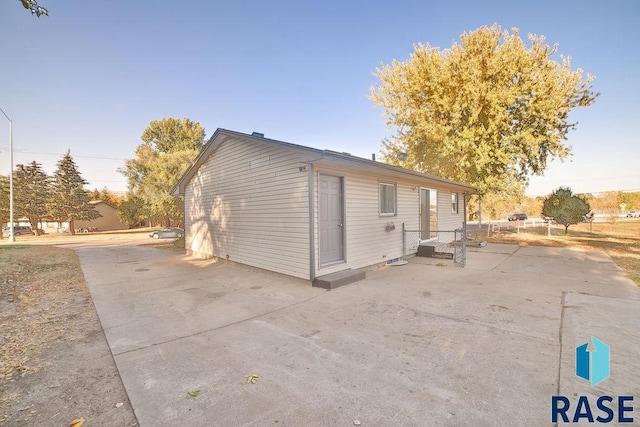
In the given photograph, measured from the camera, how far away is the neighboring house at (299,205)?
6590 mm

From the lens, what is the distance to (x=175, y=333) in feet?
13.0

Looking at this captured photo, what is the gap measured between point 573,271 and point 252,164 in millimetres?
9383

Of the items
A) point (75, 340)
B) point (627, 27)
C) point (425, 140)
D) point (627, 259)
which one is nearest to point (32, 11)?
point (75, 340)

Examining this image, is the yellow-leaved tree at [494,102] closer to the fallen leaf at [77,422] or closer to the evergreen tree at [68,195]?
the fallen leaf at [77,422]

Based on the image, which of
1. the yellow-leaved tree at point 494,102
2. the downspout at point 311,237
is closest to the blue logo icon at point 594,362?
the downspout at point 311,237

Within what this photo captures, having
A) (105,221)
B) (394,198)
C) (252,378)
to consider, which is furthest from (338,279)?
(105,221)

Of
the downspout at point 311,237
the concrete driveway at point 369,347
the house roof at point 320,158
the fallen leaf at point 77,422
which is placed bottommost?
the concrete driveway at point 369,347

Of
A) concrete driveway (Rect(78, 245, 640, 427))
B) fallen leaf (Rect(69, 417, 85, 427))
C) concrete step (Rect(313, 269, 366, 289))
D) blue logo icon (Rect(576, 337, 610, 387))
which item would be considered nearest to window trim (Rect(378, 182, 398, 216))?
concrete step (Rect(313, 269, 366, 289))

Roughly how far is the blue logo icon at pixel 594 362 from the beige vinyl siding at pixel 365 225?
4.62 m

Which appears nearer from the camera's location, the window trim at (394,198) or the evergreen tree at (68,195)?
the window trim at (394,198)

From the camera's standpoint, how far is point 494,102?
15.2m

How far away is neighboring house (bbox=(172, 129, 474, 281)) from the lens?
259 inches

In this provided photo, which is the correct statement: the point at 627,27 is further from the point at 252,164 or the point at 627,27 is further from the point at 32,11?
the point at 32,11

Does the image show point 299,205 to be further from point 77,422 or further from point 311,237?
point 77,422
